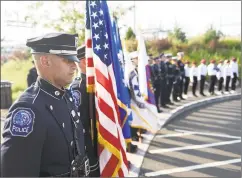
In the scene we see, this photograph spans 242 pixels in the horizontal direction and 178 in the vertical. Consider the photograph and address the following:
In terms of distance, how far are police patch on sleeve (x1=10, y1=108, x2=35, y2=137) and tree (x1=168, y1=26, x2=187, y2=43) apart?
2391cm

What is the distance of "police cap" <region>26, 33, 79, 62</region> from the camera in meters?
2.05

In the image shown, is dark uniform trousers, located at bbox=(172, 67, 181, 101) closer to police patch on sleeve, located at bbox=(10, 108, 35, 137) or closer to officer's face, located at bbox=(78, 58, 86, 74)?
officer's face, located at bbox=(78, 58, 86, 74)

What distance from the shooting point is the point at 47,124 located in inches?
72.6

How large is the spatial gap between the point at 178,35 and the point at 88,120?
2343 cm

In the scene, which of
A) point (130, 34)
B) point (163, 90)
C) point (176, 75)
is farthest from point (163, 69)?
point (130, 34)

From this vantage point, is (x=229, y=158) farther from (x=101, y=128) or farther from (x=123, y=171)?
(x=101, y=128)

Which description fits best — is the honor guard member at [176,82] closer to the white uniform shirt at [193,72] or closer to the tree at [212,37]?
the white uniform shirt at [193,72]

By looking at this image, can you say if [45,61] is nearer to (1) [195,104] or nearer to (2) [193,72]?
(1) [195,104]

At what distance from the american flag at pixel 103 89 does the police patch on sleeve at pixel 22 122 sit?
142 cm

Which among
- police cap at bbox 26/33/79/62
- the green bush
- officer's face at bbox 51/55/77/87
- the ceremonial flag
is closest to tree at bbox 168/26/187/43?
the green bush

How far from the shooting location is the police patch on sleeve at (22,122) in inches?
65.9

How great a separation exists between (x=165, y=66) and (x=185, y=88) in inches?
138

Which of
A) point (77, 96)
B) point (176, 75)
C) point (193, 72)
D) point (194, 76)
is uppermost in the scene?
point (77, 96)

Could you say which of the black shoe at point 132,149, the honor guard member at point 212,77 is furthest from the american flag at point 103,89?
the honor guard member at point 212,77
